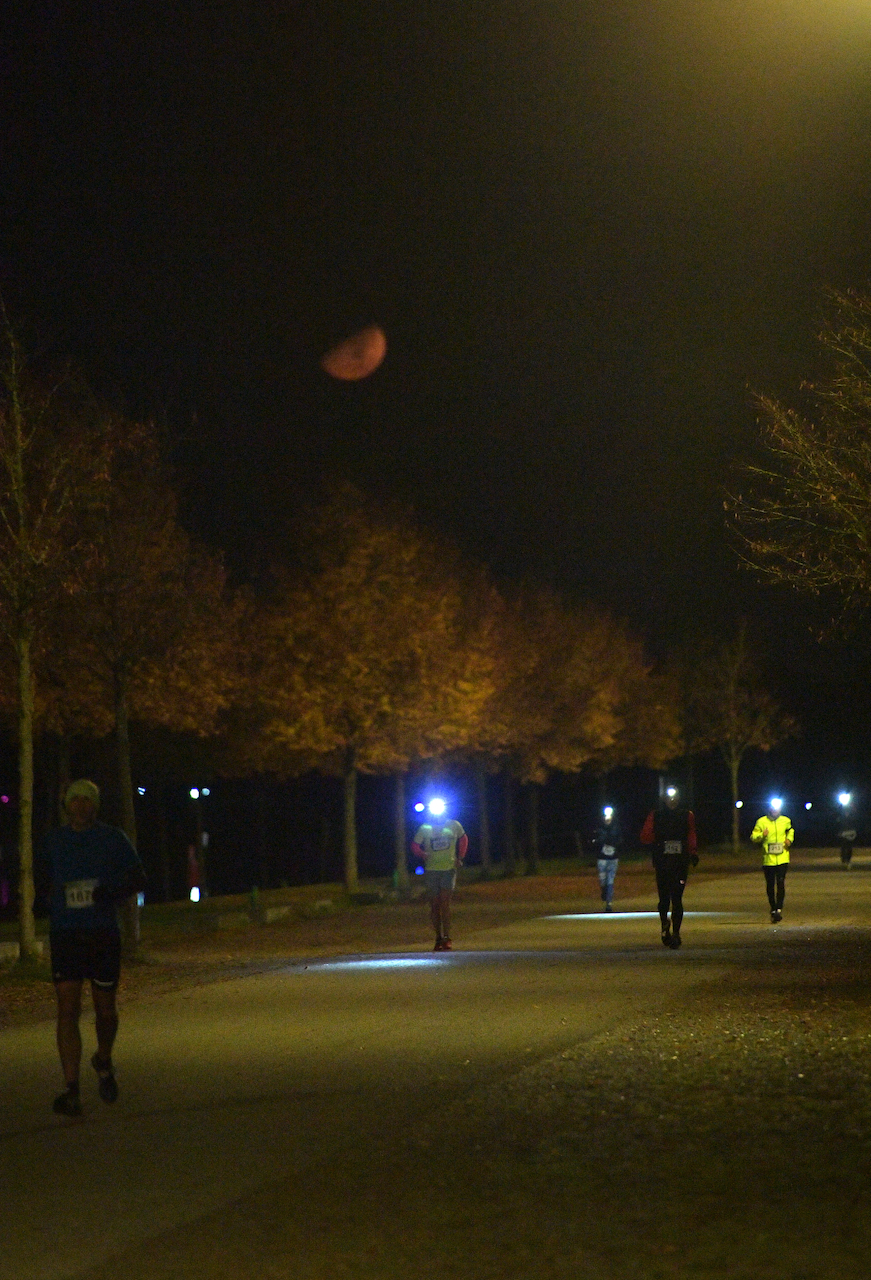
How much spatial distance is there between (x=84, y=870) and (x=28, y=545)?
35.5ft

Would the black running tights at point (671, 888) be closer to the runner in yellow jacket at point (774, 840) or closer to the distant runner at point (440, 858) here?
the distant runner at point (440, 858)

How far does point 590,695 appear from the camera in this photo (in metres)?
58.8

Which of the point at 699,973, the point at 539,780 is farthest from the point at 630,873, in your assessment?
the point at 699,973

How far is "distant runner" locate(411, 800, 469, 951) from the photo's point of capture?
21.2 metres

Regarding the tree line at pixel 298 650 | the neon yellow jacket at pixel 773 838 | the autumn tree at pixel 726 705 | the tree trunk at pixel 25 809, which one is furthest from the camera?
the autumn tree at pixel 726 705

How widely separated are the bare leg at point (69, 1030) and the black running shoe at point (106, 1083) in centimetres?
21

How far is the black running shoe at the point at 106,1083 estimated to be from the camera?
10109mm

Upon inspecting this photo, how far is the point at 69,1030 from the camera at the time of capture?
9922 mm

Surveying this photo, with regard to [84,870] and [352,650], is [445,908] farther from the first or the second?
[352,650]

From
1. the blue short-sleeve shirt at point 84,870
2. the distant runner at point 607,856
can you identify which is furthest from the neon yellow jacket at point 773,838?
the blue short-sleeve shirt at point 84,870

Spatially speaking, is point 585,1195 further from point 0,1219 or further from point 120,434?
point 120,434

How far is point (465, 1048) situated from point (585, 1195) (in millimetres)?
4662

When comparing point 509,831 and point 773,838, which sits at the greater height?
point 509,831

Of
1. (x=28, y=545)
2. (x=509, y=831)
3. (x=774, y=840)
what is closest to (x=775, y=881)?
(x=774, y=840)
